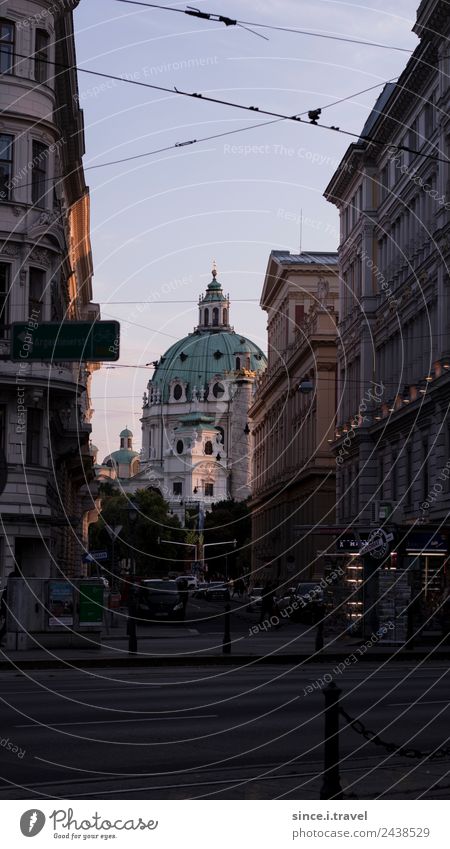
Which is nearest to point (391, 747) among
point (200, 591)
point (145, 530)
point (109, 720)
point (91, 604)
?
point (109, 720)

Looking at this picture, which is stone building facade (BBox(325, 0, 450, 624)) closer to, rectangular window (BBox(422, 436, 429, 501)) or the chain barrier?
rectangular window (BBox(422, 436, 429, 501))

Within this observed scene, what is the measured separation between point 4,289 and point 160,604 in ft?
59.8

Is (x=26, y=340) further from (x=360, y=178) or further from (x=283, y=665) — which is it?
(x=360, y=178)

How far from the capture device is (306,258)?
9669 centimetres

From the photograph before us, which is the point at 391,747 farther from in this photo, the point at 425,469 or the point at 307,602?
the point at 425,469

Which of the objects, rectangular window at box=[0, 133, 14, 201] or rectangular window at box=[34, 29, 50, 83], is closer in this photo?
rectangular window at box=[0, 133, 14, 201]

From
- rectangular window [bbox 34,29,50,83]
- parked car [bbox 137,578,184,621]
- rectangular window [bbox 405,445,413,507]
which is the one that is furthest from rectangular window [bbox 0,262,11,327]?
rectangular window [bbox 405,445,413,507]

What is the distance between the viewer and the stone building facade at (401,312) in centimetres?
4691

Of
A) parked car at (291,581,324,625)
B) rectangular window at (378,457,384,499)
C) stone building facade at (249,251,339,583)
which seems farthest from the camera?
stone building facade at (249,251,339,583)

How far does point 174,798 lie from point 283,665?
1879 cm

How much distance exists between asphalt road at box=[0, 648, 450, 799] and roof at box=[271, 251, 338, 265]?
70.4m

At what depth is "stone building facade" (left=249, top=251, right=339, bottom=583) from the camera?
8012cm

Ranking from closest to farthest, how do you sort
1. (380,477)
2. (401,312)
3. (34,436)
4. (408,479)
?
(34,436) → (408,479) → (401,312) → (380,477)

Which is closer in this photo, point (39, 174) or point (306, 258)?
point (39, 174)
